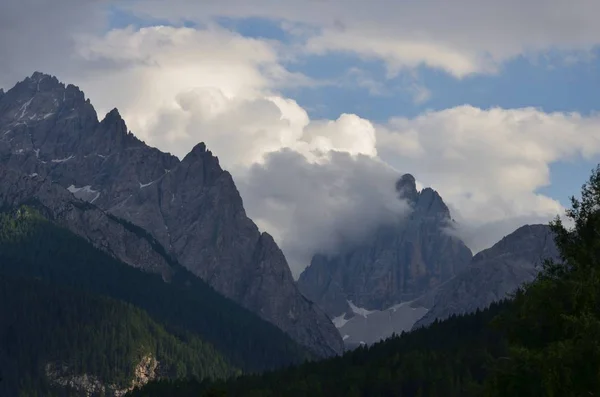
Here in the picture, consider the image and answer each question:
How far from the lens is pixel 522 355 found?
153 feet

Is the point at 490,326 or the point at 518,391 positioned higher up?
the point at 490,326

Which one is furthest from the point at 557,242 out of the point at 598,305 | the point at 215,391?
the point at 215,391

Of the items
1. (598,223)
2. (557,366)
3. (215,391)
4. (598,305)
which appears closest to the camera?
(557,366)

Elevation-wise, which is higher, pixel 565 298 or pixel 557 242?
pixel 557 242

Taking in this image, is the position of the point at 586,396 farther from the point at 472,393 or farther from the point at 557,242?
the point at 557,242

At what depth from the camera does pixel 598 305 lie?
159 ft

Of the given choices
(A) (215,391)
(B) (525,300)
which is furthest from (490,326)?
(A) (215,391)

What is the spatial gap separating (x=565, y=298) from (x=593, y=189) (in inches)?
329

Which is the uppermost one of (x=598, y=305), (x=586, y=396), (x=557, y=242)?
(x=557, y=242)

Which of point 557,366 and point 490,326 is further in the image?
point 490,326

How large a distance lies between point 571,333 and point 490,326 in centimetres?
603

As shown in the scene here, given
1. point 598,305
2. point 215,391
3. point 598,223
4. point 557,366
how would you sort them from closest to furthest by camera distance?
1. point 557,366
2. point 598,305
3. point 598,223
4. point 215,391

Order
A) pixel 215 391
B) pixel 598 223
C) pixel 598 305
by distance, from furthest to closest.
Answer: pixel 215 391 → pixel 598 223 → pixel 598 305

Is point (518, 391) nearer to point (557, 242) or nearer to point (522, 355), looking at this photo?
point (522, 355)
